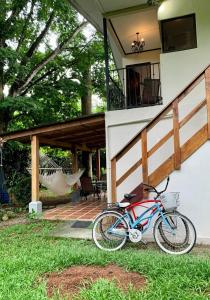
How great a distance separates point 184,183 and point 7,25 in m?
10.6

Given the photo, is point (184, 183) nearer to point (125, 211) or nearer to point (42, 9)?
point (125, 211)

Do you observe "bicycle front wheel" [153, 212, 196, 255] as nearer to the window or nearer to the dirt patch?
the dirt patch

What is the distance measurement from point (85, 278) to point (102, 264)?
452 mm

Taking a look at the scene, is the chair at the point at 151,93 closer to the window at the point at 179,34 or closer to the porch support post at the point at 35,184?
the window at the point at 179,34

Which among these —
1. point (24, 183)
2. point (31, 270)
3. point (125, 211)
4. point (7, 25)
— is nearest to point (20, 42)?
point (7, 25)

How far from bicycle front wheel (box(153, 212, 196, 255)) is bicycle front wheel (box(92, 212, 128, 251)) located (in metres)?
0.53

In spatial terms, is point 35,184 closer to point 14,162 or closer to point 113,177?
point 113,177

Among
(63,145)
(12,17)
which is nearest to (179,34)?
(63,145)

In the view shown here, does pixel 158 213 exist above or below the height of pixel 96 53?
below

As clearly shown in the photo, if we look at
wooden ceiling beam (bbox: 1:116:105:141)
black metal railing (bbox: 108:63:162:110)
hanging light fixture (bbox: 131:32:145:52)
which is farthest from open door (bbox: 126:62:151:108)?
wooden ceiling beam (bbox: 1:116:105:141)

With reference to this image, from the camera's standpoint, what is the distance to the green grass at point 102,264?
297 centimetres

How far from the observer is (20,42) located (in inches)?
554

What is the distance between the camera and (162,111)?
17.6 ft

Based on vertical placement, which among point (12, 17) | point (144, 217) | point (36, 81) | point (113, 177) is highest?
point (12, 17)
